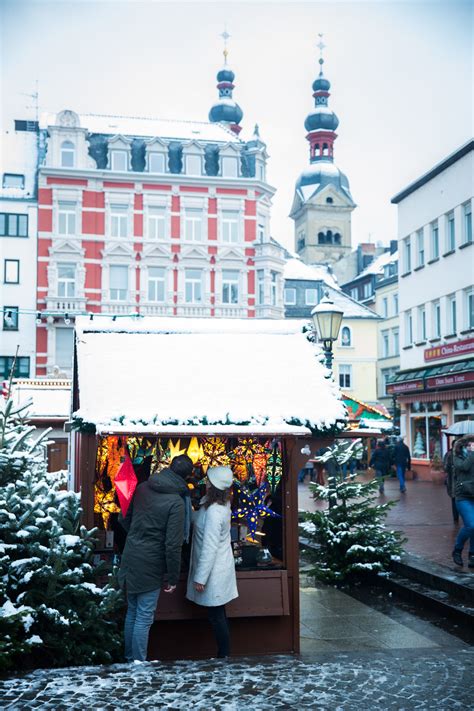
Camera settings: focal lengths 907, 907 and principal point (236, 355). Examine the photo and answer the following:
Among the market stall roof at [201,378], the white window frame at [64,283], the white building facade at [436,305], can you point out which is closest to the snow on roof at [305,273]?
the white window frame at [64,283]

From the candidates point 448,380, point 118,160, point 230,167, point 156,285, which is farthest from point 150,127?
point 448,380

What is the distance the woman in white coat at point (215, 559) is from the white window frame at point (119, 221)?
42.8m

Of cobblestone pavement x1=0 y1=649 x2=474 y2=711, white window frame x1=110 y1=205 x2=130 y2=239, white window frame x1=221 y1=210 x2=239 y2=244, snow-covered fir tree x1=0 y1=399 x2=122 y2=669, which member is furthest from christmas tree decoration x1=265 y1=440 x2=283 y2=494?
white window frame x1=221 y1=210 x2=239 y2=244

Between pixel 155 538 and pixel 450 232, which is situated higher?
pixel 450 232

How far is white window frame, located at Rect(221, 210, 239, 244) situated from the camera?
50625 millimetres

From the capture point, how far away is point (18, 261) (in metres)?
48.7

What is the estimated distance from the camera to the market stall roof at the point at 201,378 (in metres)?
7.94

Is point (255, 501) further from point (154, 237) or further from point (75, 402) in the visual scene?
point (154, 237)

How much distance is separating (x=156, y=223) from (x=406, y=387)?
19.8 meters

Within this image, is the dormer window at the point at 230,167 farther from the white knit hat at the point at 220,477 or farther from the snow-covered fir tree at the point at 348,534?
the white knit hat at the point at 220,477

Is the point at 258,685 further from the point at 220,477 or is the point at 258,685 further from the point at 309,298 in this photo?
the point at 309,298

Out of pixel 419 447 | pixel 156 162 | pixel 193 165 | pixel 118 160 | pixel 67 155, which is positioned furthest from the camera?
pixel 193 165

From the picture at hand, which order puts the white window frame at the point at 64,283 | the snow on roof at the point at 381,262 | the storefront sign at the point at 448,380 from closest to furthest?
the storefront sign at the point at 448,380
the white window frame at the point at 64,283
the snow on roof at the point at 381,262

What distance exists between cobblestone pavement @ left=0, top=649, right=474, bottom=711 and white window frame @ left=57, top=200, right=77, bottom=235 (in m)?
43.9
